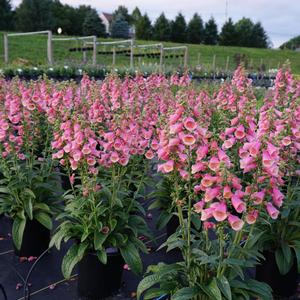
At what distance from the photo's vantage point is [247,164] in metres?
2.00

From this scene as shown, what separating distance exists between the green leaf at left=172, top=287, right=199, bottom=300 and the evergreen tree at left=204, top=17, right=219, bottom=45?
55.7 meters

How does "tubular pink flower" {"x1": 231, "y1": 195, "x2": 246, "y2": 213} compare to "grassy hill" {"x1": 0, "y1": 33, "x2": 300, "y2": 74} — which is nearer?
"tubular pink flower" {"x1": 231, "y1": 195, "x2": 246, "y2": 213}

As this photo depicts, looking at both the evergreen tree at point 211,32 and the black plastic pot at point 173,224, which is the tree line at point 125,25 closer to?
the evergreen tree at point 211,32

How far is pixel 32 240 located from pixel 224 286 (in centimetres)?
199

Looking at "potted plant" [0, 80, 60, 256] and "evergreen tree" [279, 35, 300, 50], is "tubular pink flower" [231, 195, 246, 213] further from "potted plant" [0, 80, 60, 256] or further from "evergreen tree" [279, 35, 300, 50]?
"evergreen tree" [279, 35, 300, 50]

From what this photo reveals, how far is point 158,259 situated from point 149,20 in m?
53.6

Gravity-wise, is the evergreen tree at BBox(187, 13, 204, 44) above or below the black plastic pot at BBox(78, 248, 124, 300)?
above

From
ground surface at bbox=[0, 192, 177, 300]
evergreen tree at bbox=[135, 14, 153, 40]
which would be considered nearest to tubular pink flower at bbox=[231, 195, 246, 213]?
ground surface at bbox=[0, 192, 177, 300]

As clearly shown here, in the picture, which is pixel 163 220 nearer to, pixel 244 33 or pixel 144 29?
pixel 144 29

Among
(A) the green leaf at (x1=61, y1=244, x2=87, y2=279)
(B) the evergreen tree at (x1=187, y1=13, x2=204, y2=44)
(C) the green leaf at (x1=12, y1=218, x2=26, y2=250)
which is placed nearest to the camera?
(A) the green leaf at (x1=61, y1=244, x2=87, y2=279)

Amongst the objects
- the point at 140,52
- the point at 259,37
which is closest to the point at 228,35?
the point at 259,37

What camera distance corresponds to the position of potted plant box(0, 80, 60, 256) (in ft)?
11.0

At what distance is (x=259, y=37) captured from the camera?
2336 inches

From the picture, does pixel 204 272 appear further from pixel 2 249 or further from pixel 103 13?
pixel 103 13
